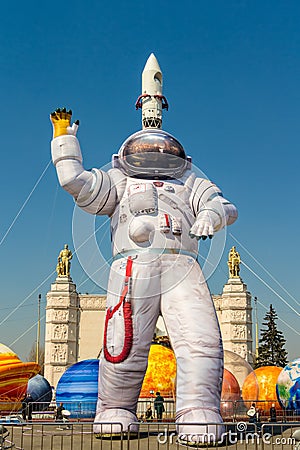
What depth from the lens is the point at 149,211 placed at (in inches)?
302

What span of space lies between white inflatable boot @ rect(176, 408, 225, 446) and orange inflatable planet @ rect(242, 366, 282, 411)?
29.5 ft

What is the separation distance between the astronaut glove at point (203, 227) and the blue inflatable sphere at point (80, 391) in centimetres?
726

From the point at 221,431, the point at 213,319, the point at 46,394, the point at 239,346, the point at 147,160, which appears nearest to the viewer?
the point at 221,431

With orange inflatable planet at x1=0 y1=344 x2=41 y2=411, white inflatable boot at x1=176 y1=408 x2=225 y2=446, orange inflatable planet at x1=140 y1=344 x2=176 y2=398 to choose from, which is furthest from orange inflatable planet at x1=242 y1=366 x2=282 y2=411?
white inflatable boot at x1=176 y1=408 x2=225 y2=446

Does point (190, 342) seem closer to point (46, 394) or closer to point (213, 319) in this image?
point (213, 319)

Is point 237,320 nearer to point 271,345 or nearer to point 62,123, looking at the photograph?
point 271,345

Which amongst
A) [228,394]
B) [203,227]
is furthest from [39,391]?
[203,227]

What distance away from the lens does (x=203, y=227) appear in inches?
287

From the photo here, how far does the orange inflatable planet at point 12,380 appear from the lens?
49.5 ft

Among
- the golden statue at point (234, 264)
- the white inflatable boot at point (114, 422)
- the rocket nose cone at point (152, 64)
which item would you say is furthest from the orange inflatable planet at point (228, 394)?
the golden statue at point (234, 264)

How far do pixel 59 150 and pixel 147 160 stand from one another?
1.25 m

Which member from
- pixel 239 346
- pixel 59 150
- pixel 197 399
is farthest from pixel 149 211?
pixel 239 346

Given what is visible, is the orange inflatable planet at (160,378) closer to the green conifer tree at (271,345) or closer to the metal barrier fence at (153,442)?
the metal barrier fence at (153,442)

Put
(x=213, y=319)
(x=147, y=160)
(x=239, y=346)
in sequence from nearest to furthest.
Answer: (x=213, y=319), (x=147, y=160), (x=239, y=346)
